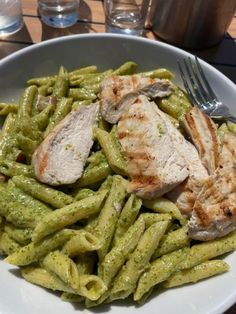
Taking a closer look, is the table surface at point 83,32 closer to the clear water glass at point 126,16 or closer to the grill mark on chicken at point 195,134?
the clear water glass at point 126,16

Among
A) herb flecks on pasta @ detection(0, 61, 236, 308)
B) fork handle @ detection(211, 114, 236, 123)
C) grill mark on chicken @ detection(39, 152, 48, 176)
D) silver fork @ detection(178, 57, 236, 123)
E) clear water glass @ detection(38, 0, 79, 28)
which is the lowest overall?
herb flecks on pasta @ detection(0, 61, 236, 308)

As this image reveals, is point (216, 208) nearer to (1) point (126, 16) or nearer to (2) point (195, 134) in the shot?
(2) point (195, 134)

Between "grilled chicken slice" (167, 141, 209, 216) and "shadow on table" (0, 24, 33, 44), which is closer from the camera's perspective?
"grilled chicken slice" (167, 141, 209, 216)

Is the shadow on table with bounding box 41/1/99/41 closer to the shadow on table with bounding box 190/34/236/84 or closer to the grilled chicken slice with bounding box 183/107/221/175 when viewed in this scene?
the shadow on table with bounding box 190/34/236/84

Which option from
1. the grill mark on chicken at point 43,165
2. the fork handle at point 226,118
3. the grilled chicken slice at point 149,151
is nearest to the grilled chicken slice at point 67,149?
the grill mark on chicken at point 43,165

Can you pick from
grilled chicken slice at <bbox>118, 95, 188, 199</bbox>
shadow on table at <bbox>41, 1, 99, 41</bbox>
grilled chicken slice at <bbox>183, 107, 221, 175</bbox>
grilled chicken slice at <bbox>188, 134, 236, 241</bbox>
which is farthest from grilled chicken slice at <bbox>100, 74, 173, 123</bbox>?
shadow on table at <bbox>41, 1, 99, 41</bbox>
